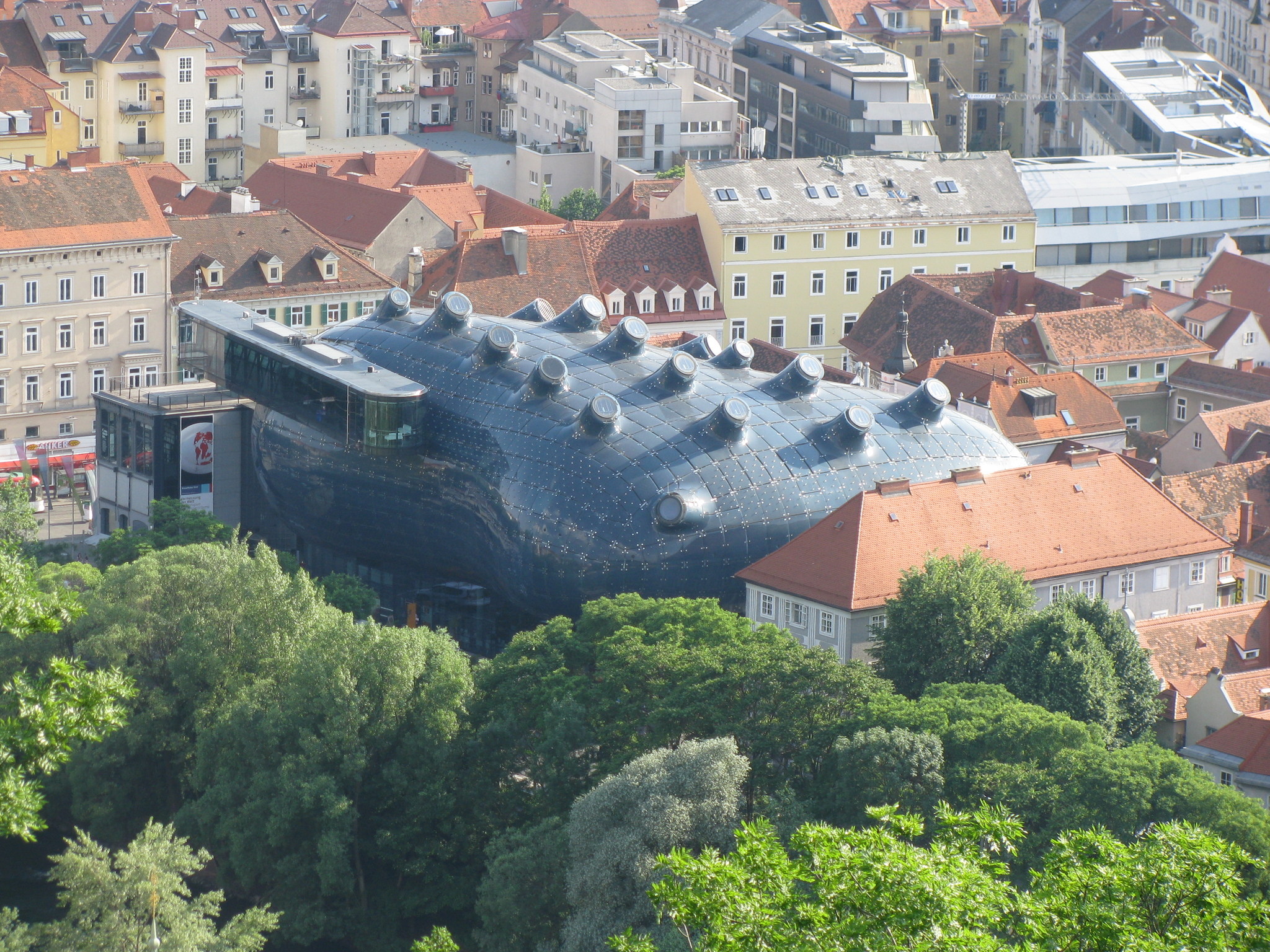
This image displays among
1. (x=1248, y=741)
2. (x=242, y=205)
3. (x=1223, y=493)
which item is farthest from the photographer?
(x=242, y=205)

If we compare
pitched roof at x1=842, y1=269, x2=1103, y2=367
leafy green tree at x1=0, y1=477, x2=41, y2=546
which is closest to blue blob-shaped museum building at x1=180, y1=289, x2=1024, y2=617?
leafy green tree at x1=0, y1=477, x2=41, y2=546

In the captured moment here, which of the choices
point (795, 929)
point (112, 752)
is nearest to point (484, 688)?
point (112, 752)

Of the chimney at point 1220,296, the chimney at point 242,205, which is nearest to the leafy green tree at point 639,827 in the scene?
the chimney at point 1220,296

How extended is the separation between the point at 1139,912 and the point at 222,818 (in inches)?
2187

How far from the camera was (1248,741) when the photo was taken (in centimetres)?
10606

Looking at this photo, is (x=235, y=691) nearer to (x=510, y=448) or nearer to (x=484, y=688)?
(x=484, y=688)

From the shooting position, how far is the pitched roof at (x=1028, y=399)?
14850 cm

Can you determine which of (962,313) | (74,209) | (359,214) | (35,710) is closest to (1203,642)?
(962,313)

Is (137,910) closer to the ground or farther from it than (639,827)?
closer to the ground

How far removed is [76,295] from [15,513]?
40.8 meters

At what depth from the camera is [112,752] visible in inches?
4518

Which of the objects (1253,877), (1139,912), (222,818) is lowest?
(222,818)

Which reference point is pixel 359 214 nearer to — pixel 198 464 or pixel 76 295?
pixel 76 295

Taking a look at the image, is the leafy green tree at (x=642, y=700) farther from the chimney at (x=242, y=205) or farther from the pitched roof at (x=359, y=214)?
the chimney at (x=242, y=205)
